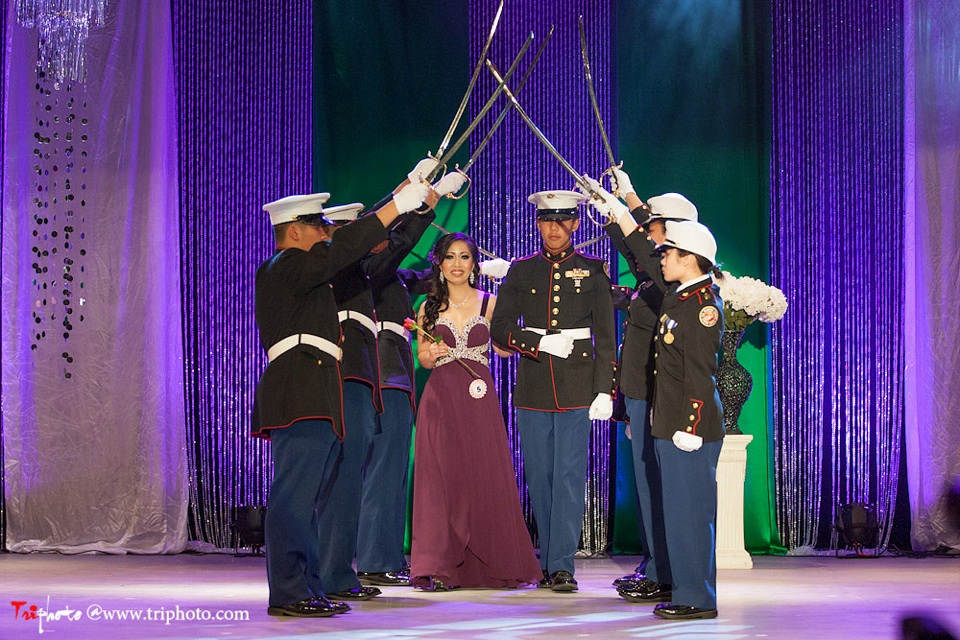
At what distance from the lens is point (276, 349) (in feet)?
13.4

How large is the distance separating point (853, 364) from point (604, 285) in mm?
1954

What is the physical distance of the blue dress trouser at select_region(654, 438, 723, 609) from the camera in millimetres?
4012

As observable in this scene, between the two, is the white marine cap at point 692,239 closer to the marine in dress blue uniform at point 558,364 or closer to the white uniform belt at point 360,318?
the marine in dress blue uniform at point 558,364

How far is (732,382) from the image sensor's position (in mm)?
5883

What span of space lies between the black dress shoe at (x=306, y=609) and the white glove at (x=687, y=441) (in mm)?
1372

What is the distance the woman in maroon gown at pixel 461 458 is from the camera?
489 cm

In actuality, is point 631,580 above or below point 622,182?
below

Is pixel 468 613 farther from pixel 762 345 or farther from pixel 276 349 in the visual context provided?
pixel 762 345

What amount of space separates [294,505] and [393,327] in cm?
141

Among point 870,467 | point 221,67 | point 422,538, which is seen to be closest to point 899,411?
point 870,467

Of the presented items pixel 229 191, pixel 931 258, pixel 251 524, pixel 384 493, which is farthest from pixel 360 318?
pixel 931 258

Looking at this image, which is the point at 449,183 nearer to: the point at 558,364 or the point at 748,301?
the point at 558,364

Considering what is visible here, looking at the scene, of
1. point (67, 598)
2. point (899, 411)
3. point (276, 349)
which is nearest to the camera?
point (276, 349)

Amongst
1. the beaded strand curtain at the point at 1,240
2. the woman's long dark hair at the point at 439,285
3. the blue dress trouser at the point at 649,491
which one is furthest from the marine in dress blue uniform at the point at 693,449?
the beaded strand curtain at the point at 1,240
